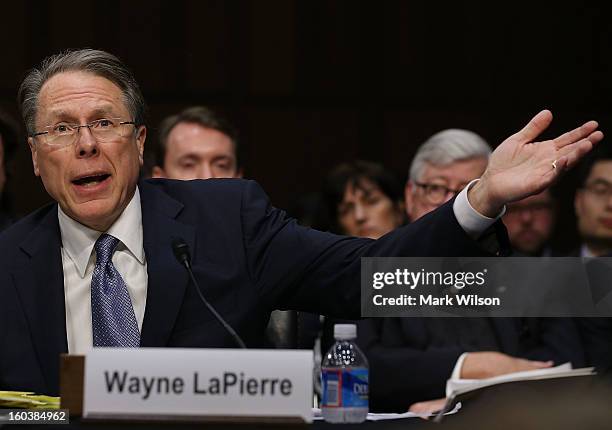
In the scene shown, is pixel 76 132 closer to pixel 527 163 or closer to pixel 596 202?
pixel 527 163

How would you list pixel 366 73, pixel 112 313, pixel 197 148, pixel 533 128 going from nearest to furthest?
pixel 533 128 → pixel 112 313 → pixel 197 148 → pixel 366 73

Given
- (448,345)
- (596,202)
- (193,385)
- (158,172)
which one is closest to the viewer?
(193,385)

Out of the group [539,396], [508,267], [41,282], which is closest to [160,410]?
[539,396]

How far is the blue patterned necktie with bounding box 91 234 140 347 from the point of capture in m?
2.35

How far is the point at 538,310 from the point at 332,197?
1157mm

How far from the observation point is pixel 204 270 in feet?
8.17

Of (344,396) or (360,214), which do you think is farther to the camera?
(360,214)

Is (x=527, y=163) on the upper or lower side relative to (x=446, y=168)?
lower

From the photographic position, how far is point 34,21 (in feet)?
20.4

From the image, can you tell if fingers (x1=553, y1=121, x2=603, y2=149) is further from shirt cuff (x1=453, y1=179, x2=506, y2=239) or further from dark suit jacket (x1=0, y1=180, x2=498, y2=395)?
dark suit jacket (x1=0, y1=180, x2=498, y2=395)

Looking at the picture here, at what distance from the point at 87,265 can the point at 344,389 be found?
760 mm

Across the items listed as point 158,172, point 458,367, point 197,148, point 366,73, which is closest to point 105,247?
point 458,367

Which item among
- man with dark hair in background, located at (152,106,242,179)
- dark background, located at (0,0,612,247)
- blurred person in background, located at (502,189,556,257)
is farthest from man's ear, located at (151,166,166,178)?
dark background, located at (0,0,612,247)

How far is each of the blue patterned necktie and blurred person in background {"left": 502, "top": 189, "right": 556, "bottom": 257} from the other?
116 inches
